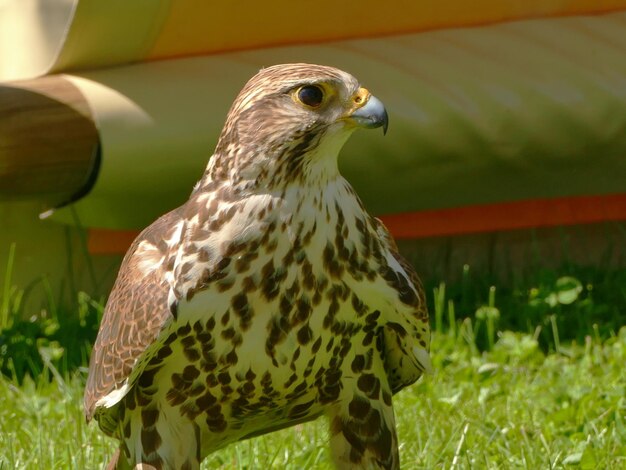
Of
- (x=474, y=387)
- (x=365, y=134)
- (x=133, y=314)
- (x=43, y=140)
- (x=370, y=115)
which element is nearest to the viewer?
(x=370, y=115)

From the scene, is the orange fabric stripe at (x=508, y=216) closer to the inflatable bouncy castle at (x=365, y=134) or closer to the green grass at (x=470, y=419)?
the inflatable bouncy castle at (x=365, y=134)

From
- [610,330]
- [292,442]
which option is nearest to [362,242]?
[292,442]

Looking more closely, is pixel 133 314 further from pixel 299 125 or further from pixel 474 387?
pixel 474 387

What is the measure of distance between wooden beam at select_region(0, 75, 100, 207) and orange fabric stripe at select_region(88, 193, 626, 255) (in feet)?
4.44

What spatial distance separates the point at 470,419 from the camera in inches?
164

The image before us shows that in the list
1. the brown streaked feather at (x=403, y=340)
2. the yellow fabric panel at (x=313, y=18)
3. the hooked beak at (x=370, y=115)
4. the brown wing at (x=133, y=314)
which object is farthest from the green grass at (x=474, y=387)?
the hooked beak at (x=370, y=115)

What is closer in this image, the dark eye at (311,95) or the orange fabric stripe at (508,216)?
the dark eye at (311,95)

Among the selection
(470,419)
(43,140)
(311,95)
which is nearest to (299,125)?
(311,95)

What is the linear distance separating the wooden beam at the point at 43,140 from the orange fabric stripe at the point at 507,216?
4.44ft

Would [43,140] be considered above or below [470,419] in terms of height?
above

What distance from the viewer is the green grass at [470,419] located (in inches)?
151

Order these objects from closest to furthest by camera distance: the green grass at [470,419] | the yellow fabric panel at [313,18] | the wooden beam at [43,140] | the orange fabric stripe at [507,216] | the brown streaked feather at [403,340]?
the brown streaked feather at [403,340]
the green grass at [470,419]
the wooden beam at [43,140]
the yellow fabric panel at [313,18]
the orange fabric stripe at [507,216]

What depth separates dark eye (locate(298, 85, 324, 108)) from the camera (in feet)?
9.76

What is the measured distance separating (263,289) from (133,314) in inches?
12.4
